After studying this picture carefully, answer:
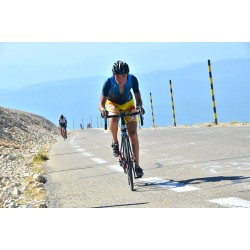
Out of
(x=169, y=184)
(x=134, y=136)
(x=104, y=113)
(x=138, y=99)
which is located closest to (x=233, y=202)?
(x=169, y=184)

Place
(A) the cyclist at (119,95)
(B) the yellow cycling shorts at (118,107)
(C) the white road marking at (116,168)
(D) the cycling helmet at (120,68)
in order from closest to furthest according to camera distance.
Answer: (D) the cycling helmet at (120,68), (A) the cyclist at (119,95), (B) the yellow cycling shorts at (118,107), (C) the white road marking at (116,168)

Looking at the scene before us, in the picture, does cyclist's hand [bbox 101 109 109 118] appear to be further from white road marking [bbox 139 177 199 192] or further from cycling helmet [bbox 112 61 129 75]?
white road marking [bbox 139 177 199 192]

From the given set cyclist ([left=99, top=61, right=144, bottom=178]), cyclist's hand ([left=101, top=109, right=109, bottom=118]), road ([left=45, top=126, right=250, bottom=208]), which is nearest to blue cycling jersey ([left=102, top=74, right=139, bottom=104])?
cyclist ([left=99, top=61, right=144, bottom=178])

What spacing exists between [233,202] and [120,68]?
165 cm

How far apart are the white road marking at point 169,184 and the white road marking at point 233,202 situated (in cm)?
76

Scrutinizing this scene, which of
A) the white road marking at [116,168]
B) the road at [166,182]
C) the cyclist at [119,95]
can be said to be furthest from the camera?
the white road marking at [116,168]

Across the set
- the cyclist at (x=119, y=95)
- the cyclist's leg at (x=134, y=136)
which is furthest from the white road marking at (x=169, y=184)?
the cyclist at (x=119, y=95)

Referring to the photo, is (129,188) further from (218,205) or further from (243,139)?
(243,139)

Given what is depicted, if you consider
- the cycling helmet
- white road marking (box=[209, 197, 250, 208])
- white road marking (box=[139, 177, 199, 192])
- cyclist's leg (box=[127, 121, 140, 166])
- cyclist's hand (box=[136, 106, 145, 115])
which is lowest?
white road marking (box=[209, 197, 250, 208])

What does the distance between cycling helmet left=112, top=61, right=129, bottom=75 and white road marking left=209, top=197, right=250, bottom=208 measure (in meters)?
1.48

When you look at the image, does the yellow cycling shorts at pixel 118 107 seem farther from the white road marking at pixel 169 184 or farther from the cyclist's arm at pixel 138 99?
the white road marking at pixel 169 184

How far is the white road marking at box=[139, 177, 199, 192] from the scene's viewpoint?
5290mm

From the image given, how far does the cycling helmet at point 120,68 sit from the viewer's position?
500cm
